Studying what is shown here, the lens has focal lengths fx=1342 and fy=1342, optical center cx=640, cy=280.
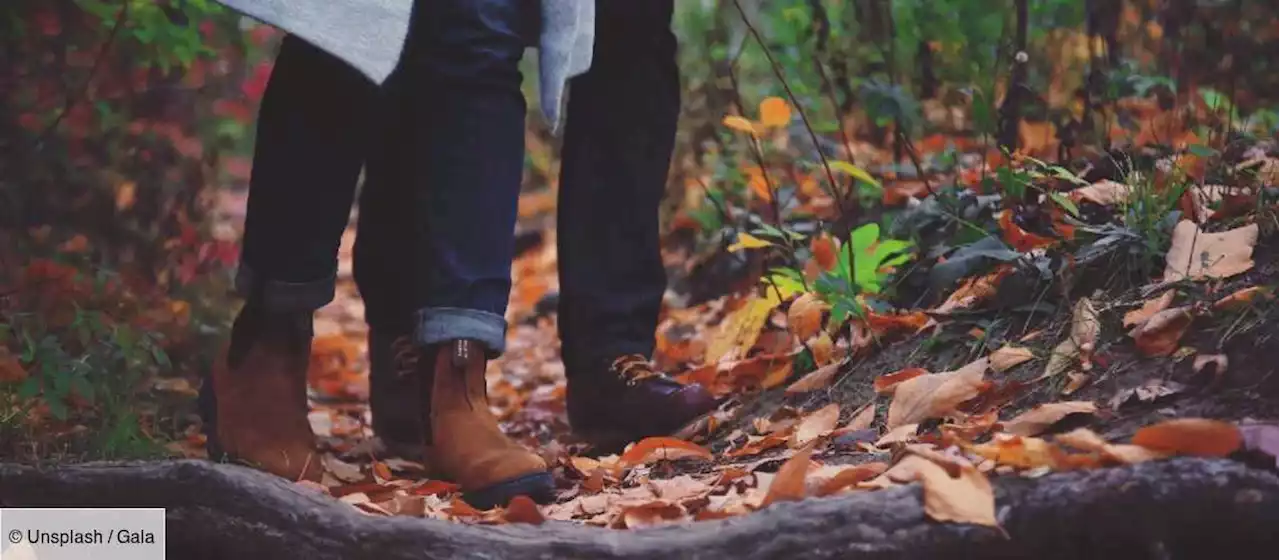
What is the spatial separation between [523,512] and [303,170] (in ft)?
2.28


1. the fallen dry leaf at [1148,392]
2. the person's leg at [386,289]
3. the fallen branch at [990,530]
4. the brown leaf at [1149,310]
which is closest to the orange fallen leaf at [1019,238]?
the brown leaf at [1149,310]

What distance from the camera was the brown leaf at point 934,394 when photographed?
5.90 feet

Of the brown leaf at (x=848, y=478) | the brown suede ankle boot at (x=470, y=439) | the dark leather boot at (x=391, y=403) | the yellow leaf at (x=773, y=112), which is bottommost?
the dark leather boot at (x=391, y=403)

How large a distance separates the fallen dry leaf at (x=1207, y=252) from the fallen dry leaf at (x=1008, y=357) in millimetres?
224

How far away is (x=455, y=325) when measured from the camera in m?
1.78

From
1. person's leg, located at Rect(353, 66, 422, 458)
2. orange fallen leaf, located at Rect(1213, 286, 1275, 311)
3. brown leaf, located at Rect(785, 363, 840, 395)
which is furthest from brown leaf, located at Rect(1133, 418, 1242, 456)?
person's leg, located at Rect(353, 66, 422, 458)

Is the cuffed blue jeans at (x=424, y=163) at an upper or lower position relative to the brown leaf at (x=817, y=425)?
upper

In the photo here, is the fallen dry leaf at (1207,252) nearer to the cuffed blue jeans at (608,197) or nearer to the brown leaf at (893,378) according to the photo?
the brown leaf at (893,378)

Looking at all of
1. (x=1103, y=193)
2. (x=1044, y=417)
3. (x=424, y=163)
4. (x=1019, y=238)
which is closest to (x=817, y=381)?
(x=1019, y=238)

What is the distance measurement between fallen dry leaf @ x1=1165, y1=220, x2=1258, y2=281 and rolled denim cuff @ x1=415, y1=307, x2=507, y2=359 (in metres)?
0.94

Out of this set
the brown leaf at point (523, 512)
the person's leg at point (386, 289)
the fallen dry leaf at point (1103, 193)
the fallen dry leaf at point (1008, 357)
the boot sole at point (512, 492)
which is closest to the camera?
the brown leaf at point (523, 512)

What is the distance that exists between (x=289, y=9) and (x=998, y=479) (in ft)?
3.59

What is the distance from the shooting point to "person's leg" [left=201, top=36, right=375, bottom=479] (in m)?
1.93

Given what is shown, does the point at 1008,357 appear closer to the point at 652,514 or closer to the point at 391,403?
the point at 652,514
